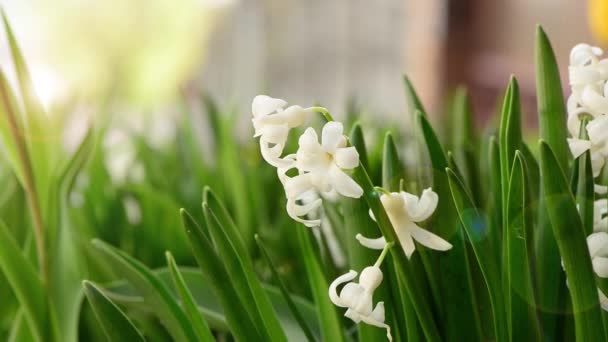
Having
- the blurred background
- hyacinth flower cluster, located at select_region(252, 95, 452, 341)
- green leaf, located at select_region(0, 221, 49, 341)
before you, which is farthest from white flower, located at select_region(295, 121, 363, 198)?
the blurred background

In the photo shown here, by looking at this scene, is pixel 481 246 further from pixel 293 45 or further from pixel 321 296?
pixel 293 45

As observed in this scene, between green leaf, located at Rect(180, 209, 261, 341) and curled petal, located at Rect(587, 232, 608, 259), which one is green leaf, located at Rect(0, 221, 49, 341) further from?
curled petal, located at Rect(587, 232, 608, 259)

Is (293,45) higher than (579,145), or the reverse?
(579,145)

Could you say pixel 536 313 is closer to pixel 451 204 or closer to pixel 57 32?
pixel 451 204

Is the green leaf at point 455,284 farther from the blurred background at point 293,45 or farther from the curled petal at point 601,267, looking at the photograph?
the blurred background at point 293,45

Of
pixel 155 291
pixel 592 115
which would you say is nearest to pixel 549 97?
pixel 592 115

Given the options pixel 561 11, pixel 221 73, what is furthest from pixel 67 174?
pixel 221 73

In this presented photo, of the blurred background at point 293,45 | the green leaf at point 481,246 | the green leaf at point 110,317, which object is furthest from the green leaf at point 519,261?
the blurred background at point 293,45
